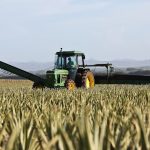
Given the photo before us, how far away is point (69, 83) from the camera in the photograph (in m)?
18.1

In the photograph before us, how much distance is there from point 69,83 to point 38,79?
2.93 meters

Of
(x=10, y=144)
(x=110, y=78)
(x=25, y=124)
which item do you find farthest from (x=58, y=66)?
(x=10, y=144)

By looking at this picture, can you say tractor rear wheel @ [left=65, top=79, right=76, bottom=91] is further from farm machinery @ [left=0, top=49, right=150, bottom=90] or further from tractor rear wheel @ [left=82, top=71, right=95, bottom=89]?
tractor rear wheel @ [left=82, top=71, right=95, bottom=89]

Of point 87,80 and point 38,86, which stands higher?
point 87,80

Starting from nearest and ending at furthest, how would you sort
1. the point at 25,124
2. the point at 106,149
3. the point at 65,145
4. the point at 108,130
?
the point at 65,145, the point at 106,149, the point at 108,130, the point at 25,124

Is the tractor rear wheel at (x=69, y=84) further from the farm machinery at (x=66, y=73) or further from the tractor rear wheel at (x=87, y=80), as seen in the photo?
the tractor rear wheel at (x=87, y=80)

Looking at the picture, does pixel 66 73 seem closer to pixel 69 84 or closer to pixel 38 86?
pixel 69 84

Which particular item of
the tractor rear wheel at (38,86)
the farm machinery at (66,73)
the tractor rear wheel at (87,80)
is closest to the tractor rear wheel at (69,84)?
the farm machinery at (66,73)

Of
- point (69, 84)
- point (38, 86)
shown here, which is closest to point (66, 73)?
point (69, 84)

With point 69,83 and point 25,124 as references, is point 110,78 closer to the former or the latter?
point 69,83

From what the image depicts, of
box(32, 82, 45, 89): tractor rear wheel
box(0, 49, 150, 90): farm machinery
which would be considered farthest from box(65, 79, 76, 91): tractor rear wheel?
box(32, 82, 45, 89): tractor rear wheel

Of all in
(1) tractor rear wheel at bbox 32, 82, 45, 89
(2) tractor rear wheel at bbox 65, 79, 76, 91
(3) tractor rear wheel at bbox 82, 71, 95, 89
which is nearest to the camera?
(2) tractor rear wheel at bbox 65, 79, 76, 91

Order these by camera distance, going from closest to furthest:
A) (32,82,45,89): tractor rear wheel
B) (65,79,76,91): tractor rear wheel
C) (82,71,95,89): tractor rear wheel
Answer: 1. (65,79,76,91): tractor rear wheel
2. (82,71,95,89): tractor rear wheel
3. (32,82,45,89): tractor rear wheel

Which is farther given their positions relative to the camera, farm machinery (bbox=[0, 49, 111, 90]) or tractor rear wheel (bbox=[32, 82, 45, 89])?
tractor rear wheel (bbox=[32, 82, 45, 89])
